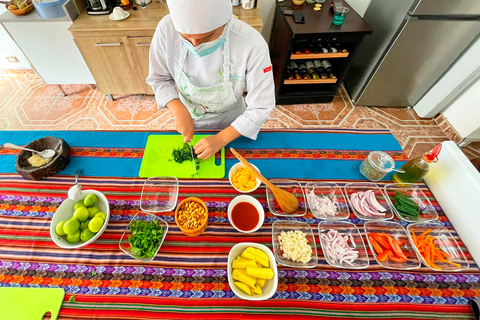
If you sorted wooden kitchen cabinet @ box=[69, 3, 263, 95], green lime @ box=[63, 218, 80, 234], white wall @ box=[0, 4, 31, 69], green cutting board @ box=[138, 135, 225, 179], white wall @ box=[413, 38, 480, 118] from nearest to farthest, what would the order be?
green lime @ box=[63, 218, 80, 234], green cutting board @ box=[138, 135, 225, 179], wooden kitchen cabinet @ box=[69, 3, 263, 95], white wall @ box=[413, 38, 480, 118], white wall @ box=[0, 4, 31, 69]

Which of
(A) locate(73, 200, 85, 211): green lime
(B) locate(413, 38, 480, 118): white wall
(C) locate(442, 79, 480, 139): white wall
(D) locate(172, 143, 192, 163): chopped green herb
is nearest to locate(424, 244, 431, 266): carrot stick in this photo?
(D) locate(172, 143, 192, 163): chopped green herb

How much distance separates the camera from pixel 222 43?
89 cm

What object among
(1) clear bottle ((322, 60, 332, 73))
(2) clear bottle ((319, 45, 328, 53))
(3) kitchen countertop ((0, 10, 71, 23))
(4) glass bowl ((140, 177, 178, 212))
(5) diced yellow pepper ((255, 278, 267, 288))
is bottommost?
(1) clear bottle ((322, 60, 332, 73))

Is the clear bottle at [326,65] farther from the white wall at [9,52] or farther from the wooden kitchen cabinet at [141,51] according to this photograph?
the white wall at [9,52]

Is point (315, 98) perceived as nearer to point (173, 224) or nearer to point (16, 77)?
point (173, 224)

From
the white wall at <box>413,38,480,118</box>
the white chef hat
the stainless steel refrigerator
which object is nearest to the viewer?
the white chef hat

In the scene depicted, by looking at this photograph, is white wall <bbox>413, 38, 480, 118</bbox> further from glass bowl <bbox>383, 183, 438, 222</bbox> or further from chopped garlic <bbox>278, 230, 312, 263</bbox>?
chopped garlic <bbox>278, 230, 312, 263</bbox>

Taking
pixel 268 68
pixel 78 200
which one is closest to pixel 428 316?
pixel 268 68

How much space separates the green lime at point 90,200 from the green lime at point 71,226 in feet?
0.24

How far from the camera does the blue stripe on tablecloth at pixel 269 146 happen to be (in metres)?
1.05

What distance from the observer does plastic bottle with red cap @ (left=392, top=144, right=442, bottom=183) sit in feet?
2.93

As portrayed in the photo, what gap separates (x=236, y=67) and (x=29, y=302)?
1.16m

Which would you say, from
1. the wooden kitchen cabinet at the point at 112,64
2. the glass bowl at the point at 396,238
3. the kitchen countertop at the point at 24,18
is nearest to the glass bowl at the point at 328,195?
the glass bowl at the point at 396,238

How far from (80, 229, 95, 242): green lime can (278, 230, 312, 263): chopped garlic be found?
71 centimetres
